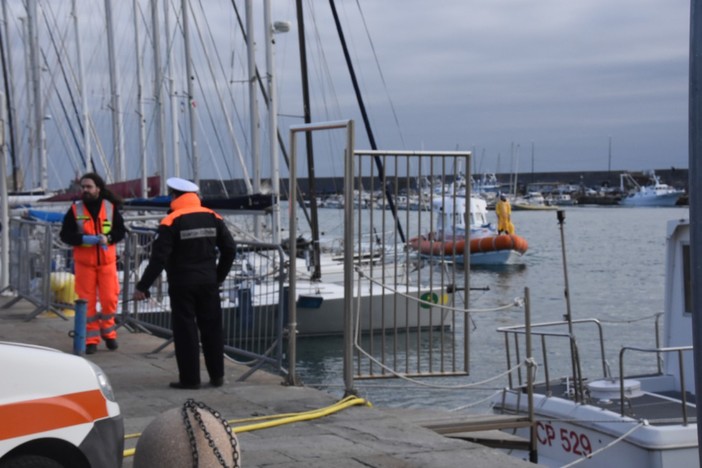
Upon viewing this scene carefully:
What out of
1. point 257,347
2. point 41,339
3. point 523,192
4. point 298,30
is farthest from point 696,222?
point 523,192

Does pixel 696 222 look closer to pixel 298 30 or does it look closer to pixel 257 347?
pixel 257 347

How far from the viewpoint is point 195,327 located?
369 inches

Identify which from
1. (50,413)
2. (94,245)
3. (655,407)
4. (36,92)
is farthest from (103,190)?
(36,92)

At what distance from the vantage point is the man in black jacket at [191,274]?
365 inches

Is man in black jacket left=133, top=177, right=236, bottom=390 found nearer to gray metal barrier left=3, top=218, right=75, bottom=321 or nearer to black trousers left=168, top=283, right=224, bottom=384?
black trousers left=168, top=283, right=224, bottom=384

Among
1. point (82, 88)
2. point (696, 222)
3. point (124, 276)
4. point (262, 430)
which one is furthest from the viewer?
point (82, 88)

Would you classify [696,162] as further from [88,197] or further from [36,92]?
[36,92]

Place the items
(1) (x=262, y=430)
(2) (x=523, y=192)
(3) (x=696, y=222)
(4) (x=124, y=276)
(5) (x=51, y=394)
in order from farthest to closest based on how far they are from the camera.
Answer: (2) (x=523, y=192) < (4) (x=124, y=276) < (1) (x=262, y=430) < (5) (x=51, y=394) < (3) (x=696, y=222)

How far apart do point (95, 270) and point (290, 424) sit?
4245mm

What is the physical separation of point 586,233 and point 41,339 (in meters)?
Result: 89.9

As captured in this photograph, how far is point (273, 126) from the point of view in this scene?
24.6 metres

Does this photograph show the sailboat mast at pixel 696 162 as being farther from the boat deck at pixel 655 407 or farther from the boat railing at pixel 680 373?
the boat deck at pixel 655 407

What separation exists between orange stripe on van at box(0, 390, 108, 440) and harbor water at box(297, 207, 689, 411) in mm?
4139

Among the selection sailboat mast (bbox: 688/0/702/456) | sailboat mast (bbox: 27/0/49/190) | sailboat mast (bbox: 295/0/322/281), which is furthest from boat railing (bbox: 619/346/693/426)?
sailboat mast (bbox: 27/0/49/190)
